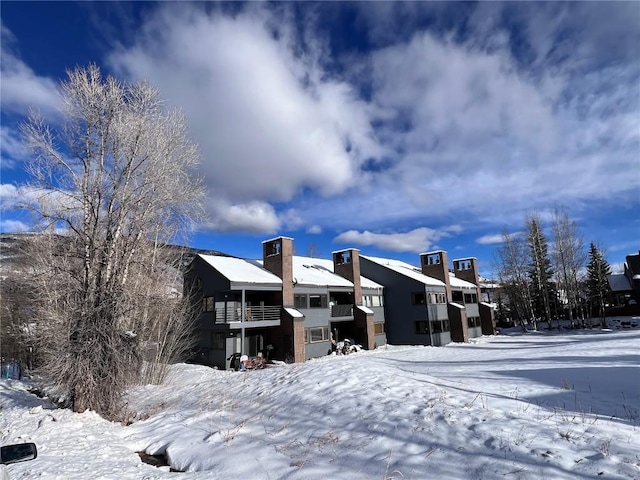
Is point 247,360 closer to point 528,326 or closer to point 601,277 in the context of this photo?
point 528,326

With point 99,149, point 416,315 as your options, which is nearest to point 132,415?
point 99,149

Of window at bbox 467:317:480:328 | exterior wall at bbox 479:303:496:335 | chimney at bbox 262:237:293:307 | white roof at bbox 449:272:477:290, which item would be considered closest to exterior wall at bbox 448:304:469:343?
white roof at bbox 449:272:477:290

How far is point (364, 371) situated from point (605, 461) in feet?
20.0

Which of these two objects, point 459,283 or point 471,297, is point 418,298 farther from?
point 471,297

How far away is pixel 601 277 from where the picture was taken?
139 ft

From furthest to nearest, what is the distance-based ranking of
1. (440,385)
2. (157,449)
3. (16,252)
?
(16,252)
(440,385)
(157,449)

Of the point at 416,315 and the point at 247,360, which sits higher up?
the point at 416,315

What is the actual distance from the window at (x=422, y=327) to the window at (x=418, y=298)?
1.68 metres

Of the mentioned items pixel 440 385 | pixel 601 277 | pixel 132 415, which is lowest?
pixel 132 415

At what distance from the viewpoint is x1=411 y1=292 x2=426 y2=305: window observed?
32875 millimetres

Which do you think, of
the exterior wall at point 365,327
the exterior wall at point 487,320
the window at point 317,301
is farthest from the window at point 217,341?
the exterior wall at point 487,320

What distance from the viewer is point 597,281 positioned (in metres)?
42.2

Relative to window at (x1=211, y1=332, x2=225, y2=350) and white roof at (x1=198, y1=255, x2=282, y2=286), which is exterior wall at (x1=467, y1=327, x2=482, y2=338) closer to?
white roof at (x1=198, y1=255, x2=282, y2=286)

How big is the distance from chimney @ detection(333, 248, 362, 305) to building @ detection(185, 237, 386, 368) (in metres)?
1.10
